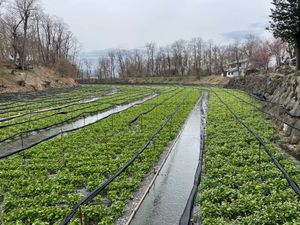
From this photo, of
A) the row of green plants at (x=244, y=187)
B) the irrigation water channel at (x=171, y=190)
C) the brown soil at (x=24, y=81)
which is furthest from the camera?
the brown soil at (x=24, y=81)

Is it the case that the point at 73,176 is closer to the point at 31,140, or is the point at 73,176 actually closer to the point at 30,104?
the point at 31,140

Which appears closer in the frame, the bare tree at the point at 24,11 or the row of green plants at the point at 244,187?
the row of green plants at the point at 244,187

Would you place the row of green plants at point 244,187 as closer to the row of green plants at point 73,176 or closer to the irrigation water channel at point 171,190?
the irrigation water channel at point 171,190

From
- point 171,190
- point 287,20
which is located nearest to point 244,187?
point 171,190

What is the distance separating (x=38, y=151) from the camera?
12.1m

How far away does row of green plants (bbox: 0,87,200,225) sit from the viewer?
6.62 metres

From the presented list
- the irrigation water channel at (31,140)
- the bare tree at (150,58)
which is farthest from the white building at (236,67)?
the irrigation water channel at (31,140)

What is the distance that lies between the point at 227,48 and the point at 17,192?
117 m

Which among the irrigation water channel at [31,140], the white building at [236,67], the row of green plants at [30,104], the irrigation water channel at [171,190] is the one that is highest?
the white building at [236,67]

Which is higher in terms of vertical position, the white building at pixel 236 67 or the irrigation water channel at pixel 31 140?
the white building at pixel 236 67

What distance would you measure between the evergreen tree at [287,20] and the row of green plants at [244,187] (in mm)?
15227

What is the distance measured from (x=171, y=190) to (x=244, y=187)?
2.08 m

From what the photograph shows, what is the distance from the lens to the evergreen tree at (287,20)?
23812 mm

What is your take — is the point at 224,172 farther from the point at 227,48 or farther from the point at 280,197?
the point at 227,48
